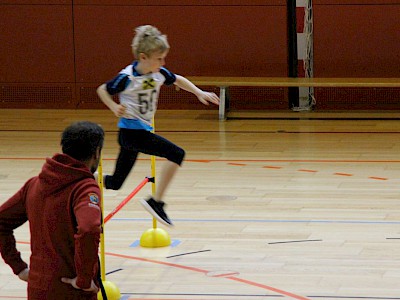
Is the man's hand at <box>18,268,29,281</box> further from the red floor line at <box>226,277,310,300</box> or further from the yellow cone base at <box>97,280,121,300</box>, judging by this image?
the red floor line at <box>226,277,310,300</box>

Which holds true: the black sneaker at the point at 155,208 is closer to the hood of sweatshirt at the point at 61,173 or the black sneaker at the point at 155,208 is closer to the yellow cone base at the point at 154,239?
the yellow cone base at the point at 154,239

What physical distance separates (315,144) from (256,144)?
666 mm

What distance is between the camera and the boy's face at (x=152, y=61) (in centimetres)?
543

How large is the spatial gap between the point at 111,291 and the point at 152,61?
1.37 meters

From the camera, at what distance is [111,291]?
511 centimetres

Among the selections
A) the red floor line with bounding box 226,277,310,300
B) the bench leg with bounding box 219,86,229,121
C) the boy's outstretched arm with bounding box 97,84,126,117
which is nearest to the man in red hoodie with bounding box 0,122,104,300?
the boy's outstretched arm with bounding box 97,84,126,117

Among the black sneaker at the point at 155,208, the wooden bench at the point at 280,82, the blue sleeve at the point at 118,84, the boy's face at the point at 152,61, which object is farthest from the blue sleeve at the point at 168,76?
the wooden bench at the point at 280,82

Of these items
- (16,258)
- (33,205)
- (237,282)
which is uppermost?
(33,205)

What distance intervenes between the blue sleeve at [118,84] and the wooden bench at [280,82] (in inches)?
235

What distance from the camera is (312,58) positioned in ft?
41.7

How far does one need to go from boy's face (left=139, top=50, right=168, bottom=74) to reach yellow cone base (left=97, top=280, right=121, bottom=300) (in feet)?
4.27

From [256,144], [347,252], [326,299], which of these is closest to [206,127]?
[256,144]

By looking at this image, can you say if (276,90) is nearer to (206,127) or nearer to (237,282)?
(206,127)

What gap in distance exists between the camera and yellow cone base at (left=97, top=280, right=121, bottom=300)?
5.10m
